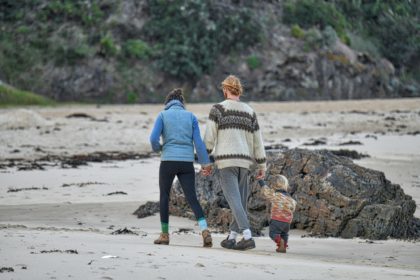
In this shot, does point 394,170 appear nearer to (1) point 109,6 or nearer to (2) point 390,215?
(2) point 390,215

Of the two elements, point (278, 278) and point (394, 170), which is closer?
point (278, 278)

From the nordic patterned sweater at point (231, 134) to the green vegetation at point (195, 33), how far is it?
1113 inches

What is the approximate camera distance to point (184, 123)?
840 centimetres

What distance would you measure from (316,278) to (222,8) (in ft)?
109

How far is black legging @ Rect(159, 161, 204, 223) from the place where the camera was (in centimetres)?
836

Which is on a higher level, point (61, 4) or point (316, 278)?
point (61, 4)

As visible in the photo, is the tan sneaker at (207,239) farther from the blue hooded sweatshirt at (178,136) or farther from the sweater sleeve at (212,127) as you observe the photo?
the sweater sleeve at (212,127)

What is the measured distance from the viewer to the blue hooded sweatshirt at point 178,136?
328 inches

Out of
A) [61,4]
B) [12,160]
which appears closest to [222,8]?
[61,4]

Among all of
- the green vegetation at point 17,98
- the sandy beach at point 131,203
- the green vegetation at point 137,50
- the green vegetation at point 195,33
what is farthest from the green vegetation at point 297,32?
the green vegetation at point 17,98

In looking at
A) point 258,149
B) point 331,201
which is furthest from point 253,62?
point 258,149

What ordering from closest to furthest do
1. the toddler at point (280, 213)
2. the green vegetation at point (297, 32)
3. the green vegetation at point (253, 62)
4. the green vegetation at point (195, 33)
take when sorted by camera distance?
the toddler at point (280, 213) → the green vegetation at point (195, 33) → the green vegetation at point (253, 62) → the green vegetation at point (297, 32)

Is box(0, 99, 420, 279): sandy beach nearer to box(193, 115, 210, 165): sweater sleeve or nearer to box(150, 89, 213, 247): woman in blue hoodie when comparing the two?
box(150, 89, 213, 247): woman in blue hoodie

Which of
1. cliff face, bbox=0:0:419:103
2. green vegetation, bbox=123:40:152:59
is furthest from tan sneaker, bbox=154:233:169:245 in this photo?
green vegetation, bbox=123:40:152:59
